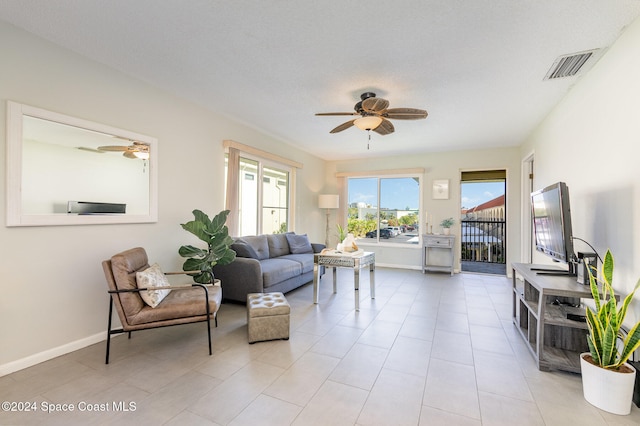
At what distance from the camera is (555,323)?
2.18 m

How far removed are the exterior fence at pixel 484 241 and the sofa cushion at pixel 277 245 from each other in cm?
473

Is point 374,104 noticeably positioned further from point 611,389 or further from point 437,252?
point 437,252

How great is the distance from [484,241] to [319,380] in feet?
22.6

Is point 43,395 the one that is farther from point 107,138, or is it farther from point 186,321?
point 107,138

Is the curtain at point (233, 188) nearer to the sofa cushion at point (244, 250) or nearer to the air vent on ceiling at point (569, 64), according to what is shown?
the sofa cushion at point (244, 250)

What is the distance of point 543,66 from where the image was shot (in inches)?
104

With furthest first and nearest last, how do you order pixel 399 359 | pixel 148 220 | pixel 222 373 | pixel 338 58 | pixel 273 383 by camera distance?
1. pixel 148 220
2. pixel 338 58
3. pixel 399 359
4. pixel 222 373
5. pixel 273 383

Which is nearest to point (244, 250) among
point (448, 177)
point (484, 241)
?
point (448, 177)

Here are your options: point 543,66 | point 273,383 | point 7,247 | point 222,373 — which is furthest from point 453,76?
point 7,247

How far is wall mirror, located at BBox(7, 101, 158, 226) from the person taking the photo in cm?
219

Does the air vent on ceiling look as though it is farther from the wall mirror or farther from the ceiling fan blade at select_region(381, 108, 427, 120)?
the wall mirror

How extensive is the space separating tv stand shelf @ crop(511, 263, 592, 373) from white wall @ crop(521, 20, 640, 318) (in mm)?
378

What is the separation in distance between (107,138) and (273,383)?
271cm

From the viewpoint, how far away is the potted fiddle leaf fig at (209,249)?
3.12 m
